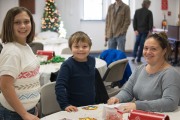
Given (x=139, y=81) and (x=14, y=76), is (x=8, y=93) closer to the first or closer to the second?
(x=14, y=76)

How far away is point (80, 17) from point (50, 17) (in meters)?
1.05

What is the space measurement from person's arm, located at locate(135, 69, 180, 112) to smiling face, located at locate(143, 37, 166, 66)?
17cm

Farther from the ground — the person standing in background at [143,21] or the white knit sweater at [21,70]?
the person standing in background at [143,21]

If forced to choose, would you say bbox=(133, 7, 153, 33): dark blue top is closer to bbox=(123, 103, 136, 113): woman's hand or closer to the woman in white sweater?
bbox=(123, 103, 136, 113): woman's hand

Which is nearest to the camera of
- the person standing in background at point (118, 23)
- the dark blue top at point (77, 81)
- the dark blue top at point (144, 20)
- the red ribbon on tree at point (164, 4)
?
the dark blue top at point (77, 81)

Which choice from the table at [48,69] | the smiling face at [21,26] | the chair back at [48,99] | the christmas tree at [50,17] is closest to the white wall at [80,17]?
the christmas tree at [50,17]

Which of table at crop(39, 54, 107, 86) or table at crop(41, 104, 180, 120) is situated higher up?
table at crop(39, 54, 107, 86)

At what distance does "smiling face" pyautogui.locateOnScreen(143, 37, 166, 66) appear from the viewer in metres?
2.20

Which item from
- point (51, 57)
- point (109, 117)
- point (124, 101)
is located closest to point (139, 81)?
point (124, 101)

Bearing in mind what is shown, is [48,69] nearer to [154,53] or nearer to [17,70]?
[154,53]

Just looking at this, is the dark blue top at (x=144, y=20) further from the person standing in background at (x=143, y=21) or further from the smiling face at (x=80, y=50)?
the smiling face at (x=80, y=50)

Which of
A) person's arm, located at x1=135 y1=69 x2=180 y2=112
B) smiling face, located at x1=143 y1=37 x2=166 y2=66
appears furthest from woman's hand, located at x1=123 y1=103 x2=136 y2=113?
smiling face, located at x1=143 y1=37 x2=166 y2=66

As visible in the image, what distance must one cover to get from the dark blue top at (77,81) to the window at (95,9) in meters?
7.16

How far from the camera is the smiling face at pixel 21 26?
1.79 m
